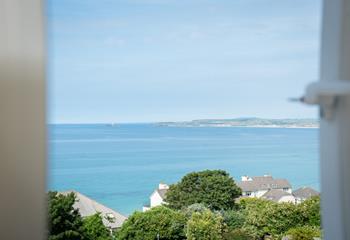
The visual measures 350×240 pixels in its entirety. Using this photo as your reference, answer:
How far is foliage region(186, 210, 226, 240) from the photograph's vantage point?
116cm

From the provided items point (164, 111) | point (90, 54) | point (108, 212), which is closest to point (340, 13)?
point (164, 111)

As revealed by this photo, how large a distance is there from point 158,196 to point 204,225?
0.13 meters

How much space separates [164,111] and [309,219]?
1.47 feet

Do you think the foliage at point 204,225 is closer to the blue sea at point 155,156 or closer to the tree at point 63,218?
the blue sea at point 155,156

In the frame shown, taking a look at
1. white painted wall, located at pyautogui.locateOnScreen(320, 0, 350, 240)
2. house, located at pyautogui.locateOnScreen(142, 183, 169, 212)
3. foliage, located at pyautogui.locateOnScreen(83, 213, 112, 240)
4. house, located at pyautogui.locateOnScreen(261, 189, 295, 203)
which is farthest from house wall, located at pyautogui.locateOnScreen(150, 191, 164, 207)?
white painted wall, located at pyautogui.locateOnScreen(320, 0, 350, 240)

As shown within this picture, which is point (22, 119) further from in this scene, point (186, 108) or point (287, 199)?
point (287, 199)

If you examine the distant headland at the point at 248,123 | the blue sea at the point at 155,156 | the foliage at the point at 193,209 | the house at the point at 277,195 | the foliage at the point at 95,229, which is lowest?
the foliage at the point at 95,229

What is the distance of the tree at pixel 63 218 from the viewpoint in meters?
1.09

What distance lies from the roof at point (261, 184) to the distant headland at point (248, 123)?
130mm

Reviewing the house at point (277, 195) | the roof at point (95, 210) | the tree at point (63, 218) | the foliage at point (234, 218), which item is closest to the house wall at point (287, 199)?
the house at point (277, 195)

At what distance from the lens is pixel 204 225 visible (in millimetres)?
1159

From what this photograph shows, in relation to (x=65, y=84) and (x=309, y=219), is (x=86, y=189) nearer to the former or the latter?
(x=65, y=84)

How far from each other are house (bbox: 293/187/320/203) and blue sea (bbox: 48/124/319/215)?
0.01m

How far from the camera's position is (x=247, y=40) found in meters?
1.18
